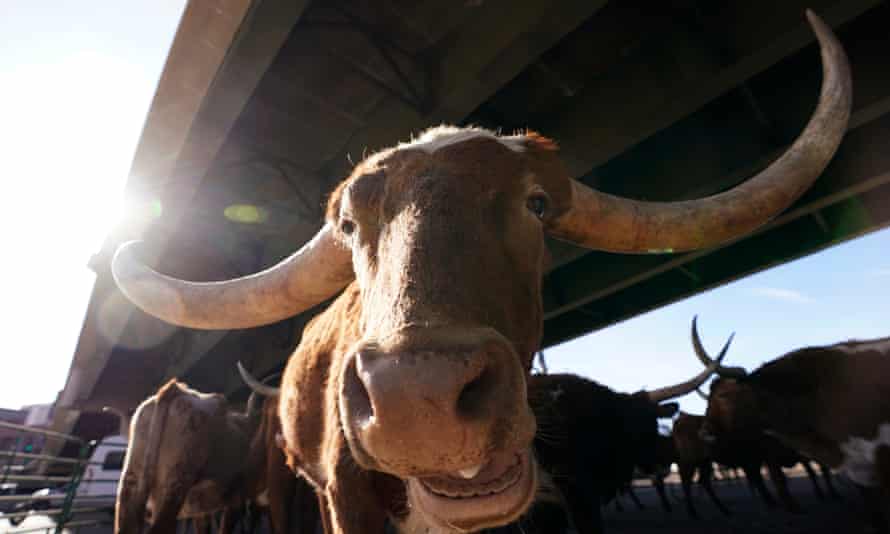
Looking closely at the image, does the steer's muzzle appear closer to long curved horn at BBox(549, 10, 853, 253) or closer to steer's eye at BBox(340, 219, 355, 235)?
steer's eye at BBox(340, 219, 355, 235)

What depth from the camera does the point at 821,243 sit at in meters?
4.98

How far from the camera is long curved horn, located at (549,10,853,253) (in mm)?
2312

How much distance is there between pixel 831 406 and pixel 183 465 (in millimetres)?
6917

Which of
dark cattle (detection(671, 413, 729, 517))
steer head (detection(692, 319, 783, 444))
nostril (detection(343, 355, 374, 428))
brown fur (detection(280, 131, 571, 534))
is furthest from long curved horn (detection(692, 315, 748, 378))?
nostril (detection(343, 355, 374, 428))

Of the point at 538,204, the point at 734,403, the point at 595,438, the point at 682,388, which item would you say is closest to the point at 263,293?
the point at 538,204

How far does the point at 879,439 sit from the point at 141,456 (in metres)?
7.34

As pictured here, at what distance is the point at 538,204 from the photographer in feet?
6.63

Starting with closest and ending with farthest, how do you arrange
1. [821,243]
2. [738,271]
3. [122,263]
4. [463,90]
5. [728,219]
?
[728,219]
[122,263]
[463,90]
[821,243]
[738,271]

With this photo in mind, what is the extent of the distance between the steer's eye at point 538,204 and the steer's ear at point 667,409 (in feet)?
14.8

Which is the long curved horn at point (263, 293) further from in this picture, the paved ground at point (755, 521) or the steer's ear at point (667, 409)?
the paved ground at point (755, 521)

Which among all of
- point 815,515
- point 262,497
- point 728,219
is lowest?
point 815,515

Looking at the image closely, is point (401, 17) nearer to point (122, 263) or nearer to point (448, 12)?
point (448, 12)

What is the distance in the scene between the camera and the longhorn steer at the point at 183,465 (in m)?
4.19

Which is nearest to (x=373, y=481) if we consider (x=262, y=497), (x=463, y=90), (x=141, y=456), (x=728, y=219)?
(x=728, y=219)
